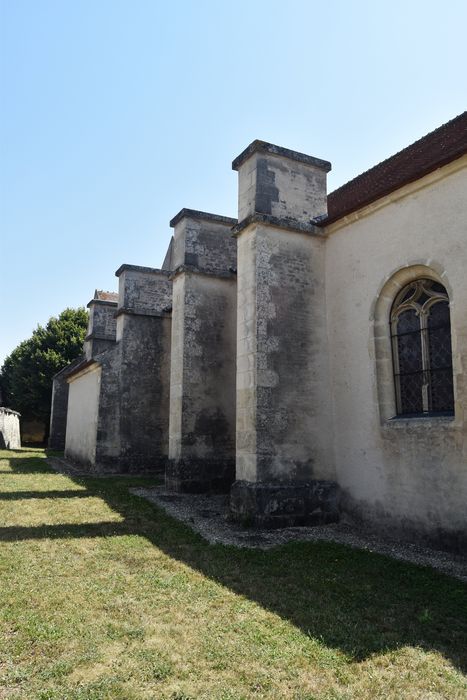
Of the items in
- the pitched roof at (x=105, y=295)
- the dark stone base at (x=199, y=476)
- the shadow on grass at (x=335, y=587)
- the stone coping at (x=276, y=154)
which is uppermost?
the pitched roof at (x=105, y=295)

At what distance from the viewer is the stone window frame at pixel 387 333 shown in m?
6.92

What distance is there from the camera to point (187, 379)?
11008mm

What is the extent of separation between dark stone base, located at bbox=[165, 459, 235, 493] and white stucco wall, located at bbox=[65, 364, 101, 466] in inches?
185

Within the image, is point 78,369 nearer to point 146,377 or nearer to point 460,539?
point 146,377

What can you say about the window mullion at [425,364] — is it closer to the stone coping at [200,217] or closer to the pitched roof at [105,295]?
the stone coping at [200,217]

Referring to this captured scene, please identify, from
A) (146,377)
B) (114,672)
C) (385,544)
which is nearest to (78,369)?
(146,377)

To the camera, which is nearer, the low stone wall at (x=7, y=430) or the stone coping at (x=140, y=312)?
the stone coping at (x=140, y=312)

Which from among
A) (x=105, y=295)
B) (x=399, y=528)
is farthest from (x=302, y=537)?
(x=105, y=295)

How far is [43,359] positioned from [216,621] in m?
30.8

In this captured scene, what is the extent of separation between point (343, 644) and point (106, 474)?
1177cm

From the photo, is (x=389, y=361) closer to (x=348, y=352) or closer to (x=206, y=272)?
(x=348, y=352)

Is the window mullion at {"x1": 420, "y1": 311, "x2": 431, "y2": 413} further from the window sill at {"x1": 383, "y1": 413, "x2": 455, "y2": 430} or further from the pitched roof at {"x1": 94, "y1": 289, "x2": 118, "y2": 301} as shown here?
the pitched roof at {"x1": 94, "y1": 289, "x2": 118, "y2": 301}

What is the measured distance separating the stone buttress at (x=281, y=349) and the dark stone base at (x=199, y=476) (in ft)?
9.82

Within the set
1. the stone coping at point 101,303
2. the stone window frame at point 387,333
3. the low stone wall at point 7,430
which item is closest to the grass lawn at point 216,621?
the stone window frame at point 387,333
